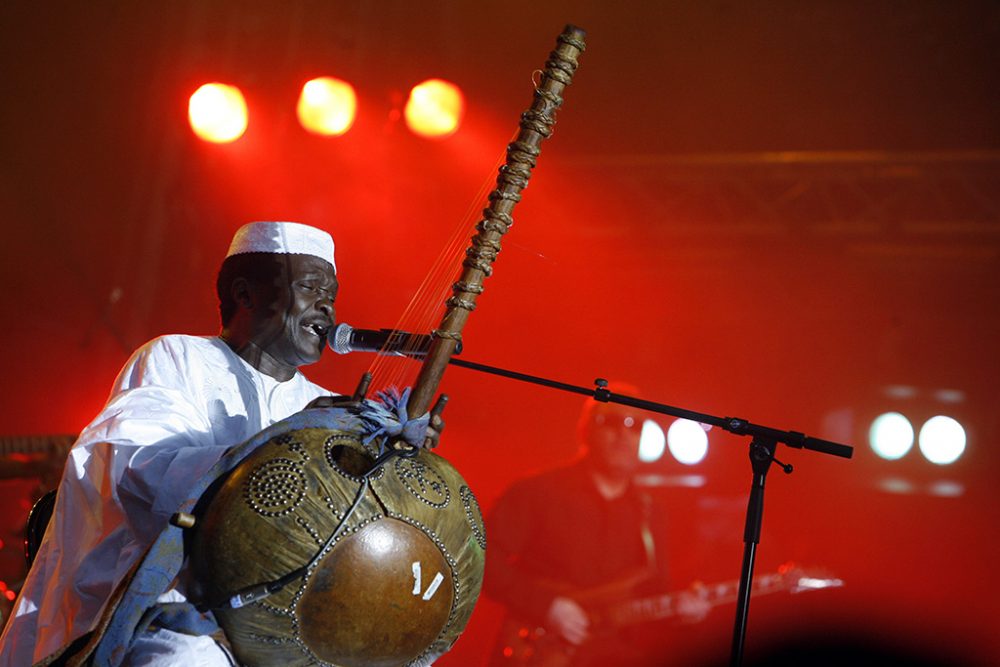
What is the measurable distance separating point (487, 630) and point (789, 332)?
10.5ft

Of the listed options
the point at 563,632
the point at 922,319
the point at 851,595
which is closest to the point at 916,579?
the point at 851,595

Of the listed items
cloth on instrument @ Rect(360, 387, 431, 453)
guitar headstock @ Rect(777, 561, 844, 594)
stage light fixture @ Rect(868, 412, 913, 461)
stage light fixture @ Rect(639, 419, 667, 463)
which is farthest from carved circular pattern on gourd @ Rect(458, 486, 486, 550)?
stage light fixture @ Rect(868, 412, 913, 461)

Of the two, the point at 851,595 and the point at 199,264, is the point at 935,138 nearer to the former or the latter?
the point at 851,595

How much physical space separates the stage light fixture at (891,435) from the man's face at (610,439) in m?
2.31

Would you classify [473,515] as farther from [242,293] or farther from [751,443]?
[242,293]

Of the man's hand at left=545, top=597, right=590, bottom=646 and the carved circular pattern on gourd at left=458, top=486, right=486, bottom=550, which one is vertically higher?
the carved circular pattern on gourd at left=458, top=486, right=486, bottom=550

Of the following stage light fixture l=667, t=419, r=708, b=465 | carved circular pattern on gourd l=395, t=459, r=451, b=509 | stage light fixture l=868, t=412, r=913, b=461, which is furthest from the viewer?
stage light fixture l=667, t=419, r=708, b=465

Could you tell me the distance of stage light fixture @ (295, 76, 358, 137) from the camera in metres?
6.37

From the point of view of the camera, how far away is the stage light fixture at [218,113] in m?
6.33

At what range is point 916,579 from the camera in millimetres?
6543

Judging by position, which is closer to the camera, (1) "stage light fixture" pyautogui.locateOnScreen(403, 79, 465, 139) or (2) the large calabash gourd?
(2) the large calabash gourd

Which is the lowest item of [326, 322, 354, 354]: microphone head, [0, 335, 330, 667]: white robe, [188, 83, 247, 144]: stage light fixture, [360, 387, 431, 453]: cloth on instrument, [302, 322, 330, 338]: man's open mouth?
[0, 335, 330, 667]: white robe

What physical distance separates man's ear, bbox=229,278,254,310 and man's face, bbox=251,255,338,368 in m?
0.05

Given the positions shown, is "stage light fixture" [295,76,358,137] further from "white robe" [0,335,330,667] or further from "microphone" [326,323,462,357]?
"microphone" [326,323,462,357]
